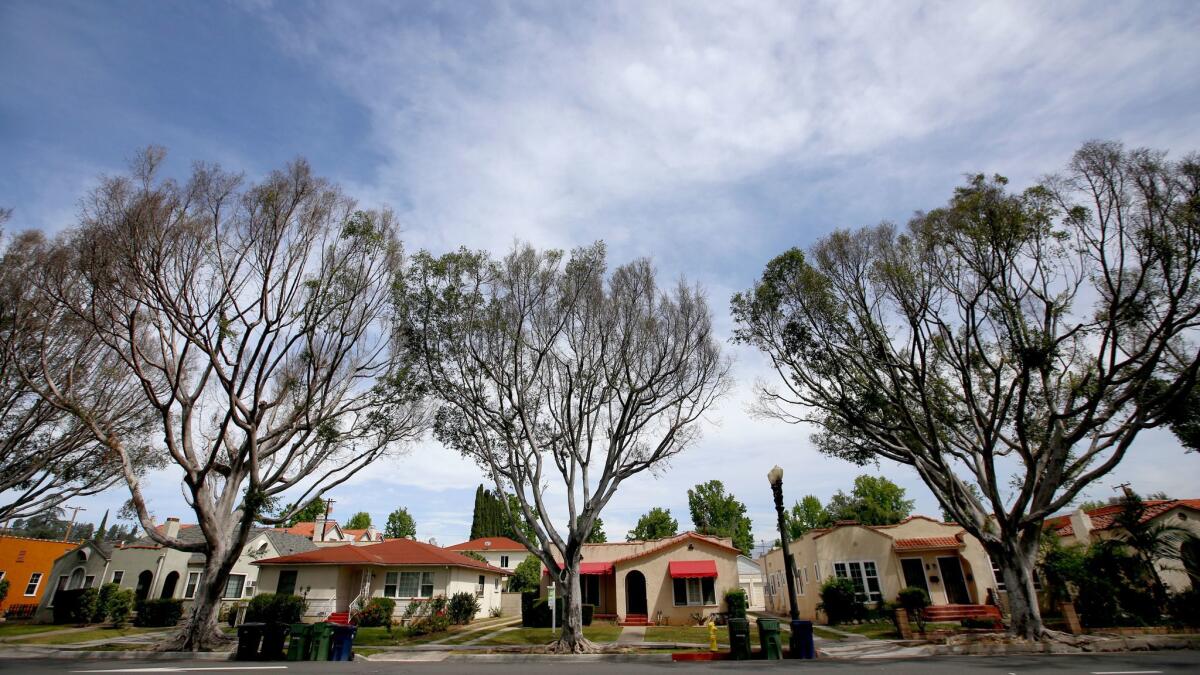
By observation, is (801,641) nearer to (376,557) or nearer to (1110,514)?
(1110,514)

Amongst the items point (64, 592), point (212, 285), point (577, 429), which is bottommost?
point (64, 592)

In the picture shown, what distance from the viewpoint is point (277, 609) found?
25031mm

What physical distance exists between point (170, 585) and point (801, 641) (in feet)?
119

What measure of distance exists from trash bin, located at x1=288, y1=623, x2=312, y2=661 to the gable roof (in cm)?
2716

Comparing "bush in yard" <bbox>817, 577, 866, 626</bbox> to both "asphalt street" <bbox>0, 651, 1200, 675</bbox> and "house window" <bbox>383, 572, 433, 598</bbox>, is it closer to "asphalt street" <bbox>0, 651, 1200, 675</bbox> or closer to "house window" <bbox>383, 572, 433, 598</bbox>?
"asphalt street" <bbox>0, 651, 1200, 675</bbox>

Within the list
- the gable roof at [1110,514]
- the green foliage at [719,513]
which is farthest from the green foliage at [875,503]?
the gable roof at [1110,514]

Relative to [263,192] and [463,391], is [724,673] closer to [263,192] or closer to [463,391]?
[463,391]

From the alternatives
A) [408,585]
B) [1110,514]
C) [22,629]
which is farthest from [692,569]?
[22,629]

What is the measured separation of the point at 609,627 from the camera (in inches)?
988

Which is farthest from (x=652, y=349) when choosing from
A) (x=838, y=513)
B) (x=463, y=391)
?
(x=838, y=513)

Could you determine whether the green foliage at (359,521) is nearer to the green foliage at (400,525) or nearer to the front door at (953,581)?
the green foliage at (400,525)

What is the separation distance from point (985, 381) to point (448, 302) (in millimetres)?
18997

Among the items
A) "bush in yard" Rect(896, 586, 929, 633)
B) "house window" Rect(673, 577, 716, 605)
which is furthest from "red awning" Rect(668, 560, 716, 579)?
"bush in yard" Rect(896, 586, 929, 633)

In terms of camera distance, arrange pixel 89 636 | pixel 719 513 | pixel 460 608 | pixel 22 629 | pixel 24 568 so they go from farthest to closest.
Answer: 1. pixel 719 513
2. pixel 24 568
3. pixel 460 608
4. pixel 22 629
5. pixel 89 636
